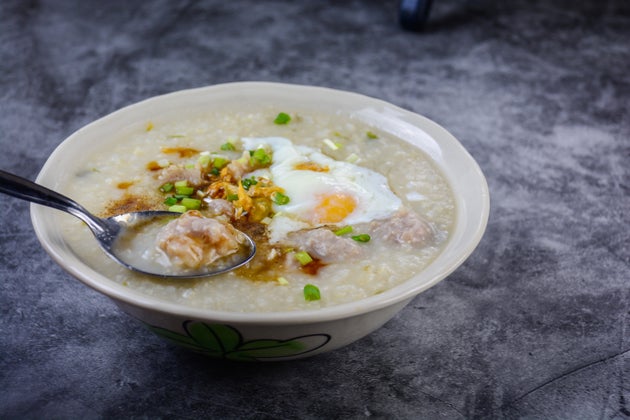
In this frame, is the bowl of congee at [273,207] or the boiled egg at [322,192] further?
the boiled egg at [322,192]

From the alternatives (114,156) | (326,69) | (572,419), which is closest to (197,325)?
(114,156)

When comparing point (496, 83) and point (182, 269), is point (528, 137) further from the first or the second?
point (182, 269)

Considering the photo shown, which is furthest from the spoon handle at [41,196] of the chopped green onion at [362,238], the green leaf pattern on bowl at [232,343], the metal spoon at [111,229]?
the chopped green onion at [362,238]

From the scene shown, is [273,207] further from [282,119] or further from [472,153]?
[472,153]

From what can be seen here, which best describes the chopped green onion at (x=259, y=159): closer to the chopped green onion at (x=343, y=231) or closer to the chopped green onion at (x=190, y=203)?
the chopped green onion at (x=190, y=203)

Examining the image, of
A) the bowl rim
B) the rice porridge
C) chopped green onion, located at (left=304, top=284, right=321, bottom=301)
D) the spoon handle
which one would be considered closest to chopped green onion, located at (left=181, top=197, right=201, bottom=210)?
the rice porridge

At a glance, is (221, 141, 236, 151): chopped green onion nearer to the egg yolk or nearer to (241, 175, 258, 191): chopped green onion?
(241, 175, 258, 191): chopped green onion
